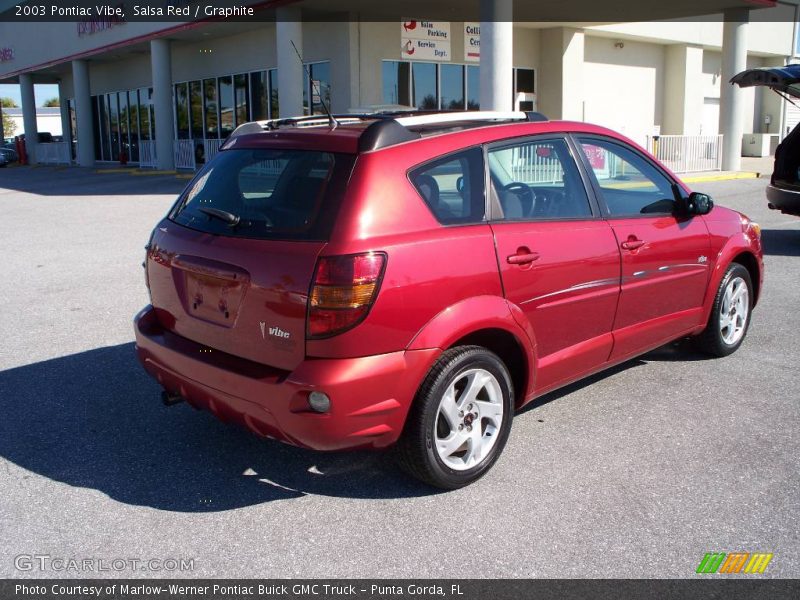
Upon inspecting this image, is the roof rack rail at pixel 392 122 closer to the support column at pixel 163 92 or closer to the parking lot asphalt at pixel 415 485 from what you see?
the parking lot asphalt at pixel 415 485

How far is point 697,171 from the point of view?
77.1ft

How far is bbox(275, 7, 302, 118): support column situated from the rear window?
16412 mm

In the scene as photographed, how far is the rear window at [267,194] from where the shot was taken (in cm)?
358

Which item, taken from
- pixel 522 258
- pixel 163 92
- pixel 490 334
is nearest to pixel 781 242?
pixel 522 258

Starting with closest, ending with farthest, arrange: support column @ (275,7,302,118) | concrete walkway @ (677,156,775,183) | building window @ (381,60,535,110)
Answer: support column @ (275,7,302,118) < concrete walkway @ (677,156,775,183) < building window @ (381,60,535,110)

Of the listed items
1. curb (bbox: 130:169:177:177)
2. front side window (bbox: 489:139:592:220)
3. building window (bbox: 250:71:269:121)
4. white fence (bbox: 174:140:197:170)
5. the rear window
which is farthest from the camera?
white fence (bbox: 174:140:197:170)

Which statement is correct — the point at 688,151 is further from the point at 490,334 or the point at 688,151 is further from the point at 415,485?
the point at 415,485

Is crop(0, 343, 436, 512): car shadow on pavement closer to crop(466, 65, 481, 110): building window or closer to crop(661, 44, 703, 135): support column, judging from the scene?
crop(466, 65, 481, 110): building window

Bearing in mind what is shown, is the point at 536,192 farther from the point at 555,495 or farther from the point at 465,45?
the point at 465,45

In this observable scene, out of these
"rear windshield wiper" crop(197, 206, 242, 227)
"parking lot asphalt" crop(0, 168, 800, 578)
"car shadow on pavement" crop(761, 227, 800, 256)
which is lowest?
"parking lot asphalt" crop(0, 168, 800, 578)

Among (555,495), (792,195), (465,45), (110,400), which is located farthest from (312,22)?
(555,495)

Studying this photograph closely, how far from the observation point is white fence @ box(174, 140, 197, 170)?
27047 mm

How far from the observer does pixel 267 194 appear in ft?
13.3

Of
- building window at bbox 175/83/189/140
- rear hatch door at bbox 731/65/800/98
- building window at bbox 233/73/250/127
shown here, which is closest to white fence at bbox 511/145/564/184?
rear hatch door at bbox 731/65/800/98
